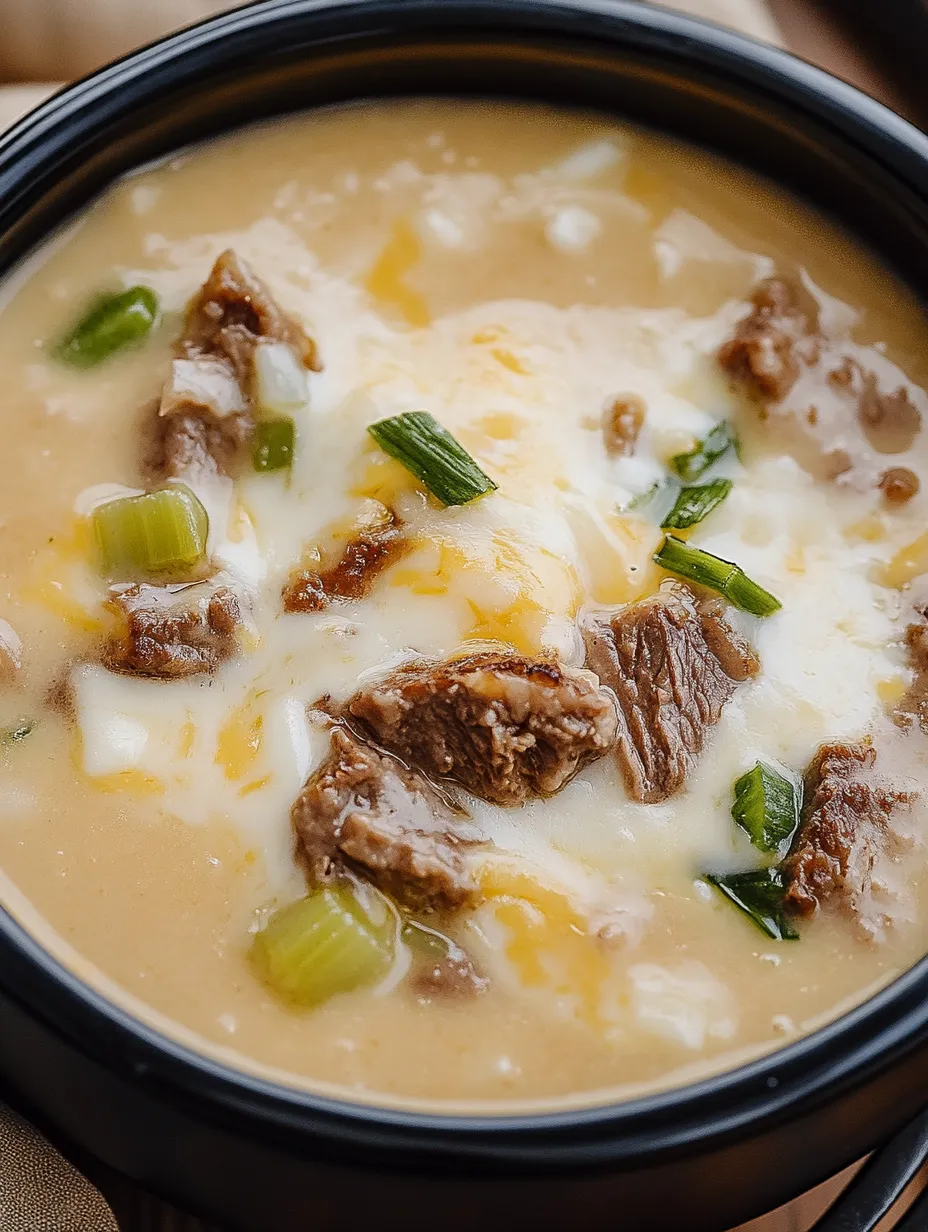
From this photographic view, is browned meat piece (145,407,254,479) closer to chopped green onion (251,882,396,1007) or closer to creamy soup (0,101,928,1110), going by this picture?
creamy soup (0,101,928,1110)

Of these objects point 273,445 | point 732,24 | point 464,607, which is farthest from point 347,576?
point 732,24

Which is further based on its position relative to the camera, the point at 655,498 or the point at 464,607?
the point at 655,498

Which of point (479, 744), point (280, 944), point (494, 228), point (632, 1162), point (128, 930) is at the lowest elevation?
point (128, 930)

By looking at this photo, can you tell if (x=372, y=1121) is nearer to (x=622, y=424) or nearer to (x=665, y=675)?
(x=665, y=675)

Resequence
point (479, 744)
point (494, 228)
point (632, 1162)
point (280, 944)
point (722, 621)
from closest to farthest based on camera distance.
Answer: point (632, 1162), point (280, 944), point (479, 744), point (722, 621), point (494, 228)

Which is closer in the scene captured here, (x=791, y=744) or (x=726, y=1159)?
(x=726, y=1159)

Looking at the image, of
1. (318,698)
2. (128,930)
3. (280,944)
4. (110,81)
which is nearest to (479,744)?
(318,698)

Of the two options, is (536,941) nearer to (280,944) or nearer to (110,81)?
(280,944)
